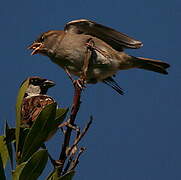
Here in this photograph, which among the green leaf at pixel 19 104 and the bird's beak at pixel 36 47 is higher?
the green leaf at pixel 19 104

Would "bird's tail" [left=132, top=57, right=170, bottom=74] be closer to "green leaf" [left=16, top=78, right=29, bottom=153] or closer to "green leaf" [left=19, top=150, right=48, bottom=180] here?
"green leaf" [left=16, top=78, right=29, bottom=153]

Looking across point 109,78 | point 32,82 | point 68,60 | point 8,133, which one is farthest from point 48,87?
point 8,133

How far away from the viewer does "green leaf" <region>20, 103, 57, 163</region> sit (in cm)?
102

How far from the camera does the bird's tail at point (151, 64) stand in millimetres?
2885

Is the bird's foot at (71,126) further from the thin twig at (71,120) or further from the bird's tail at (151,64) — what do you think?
the bird's tail at (151,64)

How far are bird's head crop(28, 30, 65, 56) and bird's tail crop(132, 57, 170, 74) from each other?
522 millimetres

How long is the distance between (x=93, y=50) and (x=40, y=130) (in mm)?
1424

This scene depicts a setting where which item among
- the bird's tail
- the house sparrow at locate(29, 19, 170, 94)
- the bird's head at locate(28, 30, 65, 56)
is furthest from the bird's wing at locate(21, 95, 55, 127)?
the bird's tail

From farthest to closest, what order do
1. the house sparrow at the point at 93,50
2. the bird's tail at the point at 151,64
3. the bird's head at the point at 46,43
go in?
the bird's tail at the point at 151,64 → the bird's head at the point at 46,43 → the house sparrow at the point at 93,50

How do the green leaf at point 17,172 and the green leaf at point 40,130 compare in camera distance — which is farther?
the green leaf at point 40,130

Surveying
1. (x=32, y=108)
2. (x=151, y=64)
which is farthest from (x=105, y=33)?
(x=32, y=108)

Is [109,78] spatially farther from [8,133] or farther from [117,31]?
[8,133]

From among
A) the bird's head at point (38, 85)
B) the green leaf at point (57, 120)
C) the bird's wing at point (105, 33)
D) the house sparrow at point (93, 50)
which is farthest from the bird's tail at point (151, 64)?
the green leaf at point (57, 120)

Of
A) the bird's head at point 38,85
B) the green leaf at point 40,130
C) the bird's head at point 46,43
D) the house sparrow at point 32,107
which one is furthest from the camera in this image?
the bird's head at point 46,43
